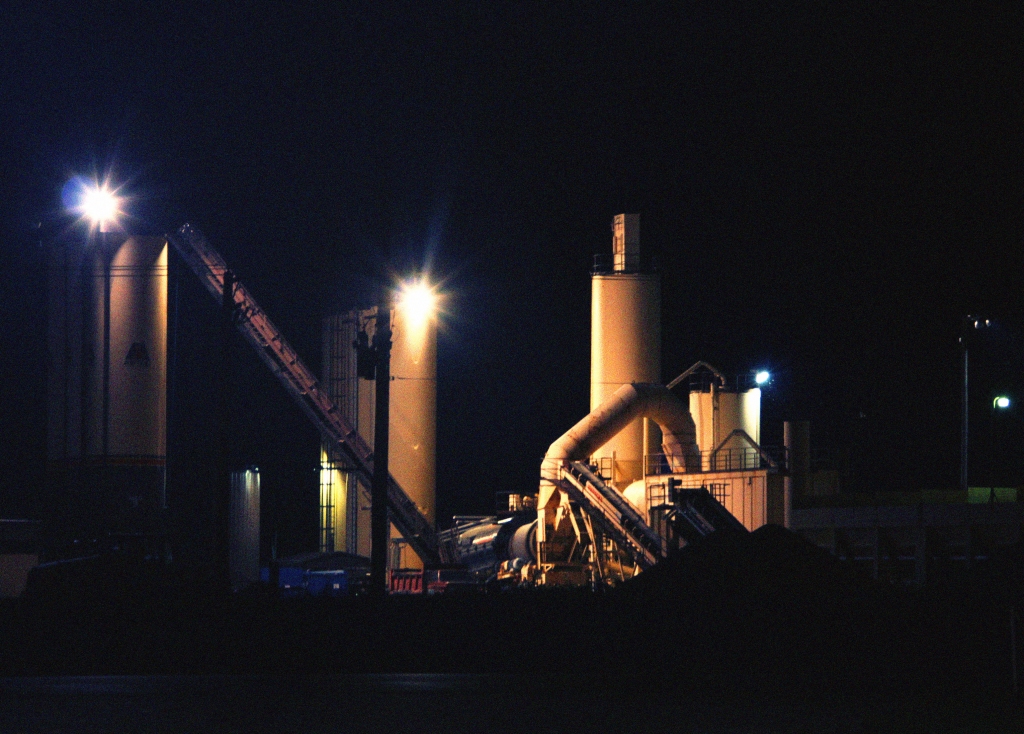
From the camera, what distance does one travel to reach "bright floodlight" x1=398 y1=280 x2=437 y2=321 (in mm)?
61625

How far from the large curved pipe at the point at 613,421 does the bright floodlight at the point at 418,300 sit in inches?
498

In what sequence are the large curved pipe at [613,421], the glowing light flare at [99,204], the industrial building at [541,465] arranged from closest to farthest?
the industrial building at [541,465] → the large curved pipe at [613,421] → the glowing light flare at [99,204]

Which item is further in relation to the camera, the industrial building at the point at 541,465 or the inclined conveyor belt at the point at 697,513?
the industrial building at the point at 541,465

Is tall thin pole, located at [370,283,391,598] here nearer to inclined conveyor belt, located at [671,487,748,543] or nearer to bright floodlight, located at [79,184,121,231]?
inclined conveyor belt, located at [671,487,748,543]

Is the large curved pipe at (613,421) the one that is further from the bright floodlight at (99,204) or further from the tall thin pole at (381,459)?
the tall thin pole at (381,459)

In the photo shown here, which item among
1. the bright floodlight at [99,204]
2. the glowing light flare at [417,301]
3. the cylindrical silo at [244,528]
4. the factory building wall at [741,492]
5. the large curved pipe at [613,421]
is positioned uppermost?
the bright floodlight at [99,204]

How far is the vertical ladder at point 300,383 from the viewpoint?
55.7 meters

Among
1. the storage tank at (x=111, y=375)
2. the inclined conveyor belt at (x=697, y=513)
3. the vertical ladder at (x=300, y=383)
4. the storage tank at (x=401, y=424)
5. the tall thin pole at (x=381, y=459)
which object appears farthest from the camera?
the storage tank at (x=401, y=424)

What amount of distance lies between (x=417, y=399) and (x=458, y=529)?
594 centimetres

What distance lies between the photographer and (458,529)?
6097 centimetres

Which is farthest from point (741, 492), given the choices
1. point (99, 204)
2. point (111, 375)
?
point (99, 204)

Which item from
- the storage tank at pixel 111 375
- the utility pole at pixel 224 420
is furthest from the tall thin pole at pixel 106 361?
the utility pole at pixel 224 420

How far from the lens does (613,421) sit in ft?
166

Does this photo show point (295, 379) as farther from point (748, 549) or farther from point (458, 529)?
point (748, 549)
